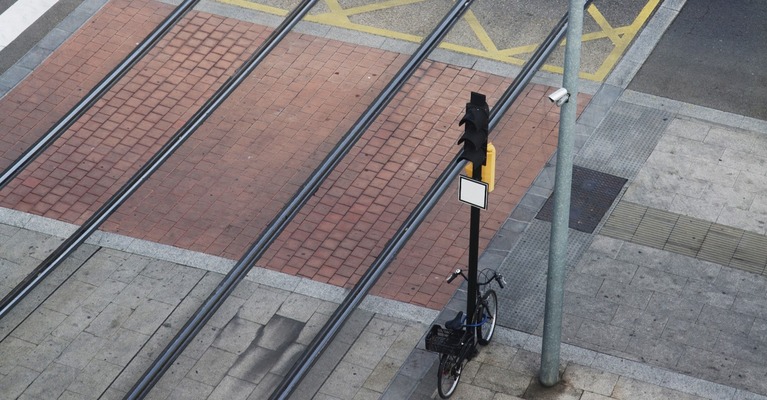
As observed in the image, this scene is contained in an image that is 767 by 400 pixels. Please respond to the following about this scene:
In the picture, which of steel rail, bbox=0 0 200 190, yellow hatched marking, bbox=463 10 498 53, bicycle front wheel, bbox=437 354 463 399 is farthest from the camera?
yellow hatched marking, bbox=463 10 498 53

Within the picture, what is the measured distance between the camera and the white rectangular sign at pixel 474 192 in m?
10.9

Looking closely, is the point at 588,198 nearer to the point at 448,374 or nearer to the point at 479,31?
the point at 448,374

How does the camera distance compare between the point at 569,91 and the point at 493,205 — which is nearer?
the point at 569,91

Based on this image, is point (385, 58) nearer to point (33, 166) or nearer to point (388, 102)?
point (388, 102)

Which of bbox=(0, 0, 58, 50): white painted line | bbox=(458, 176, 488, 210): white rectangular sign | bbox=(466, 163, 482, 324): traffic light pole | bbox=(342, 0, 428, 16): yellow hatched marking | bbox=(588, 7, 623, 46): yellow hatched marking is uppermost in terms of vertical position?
bbox=(458, 176, 488, 210): white rectangular sign

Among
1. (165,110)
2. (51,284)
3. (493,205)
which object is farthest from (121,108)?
(493,205)

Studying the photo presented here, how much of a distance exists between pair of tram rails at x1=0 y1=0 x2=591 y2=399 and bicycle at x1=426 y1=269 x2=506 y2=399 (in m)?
1.39

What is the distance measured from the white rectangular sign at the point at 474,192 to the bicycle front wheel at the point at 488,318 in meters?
1.32

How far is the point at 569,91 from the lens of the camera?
10328 millimetres

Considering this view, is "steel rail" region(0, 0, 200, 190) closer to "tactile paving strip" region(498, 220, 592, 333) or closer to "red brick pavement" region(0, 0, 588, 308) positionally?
"red brick pavement" region(0, 0, 588, 308)

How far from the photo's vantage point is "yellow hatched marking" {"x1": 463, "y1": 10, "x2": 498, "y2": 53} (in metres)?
16.7

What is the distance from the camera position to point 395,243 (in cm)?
1362

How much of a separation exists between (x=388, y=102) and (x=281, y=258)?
3085 mm

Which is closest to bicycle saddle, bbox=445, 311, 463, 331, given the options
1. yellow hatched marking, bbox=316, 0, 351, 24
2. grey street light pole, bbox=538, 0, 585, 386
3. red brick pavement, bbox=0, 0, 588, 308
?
grey street light pole, bbox=538, 0, 585, 386
